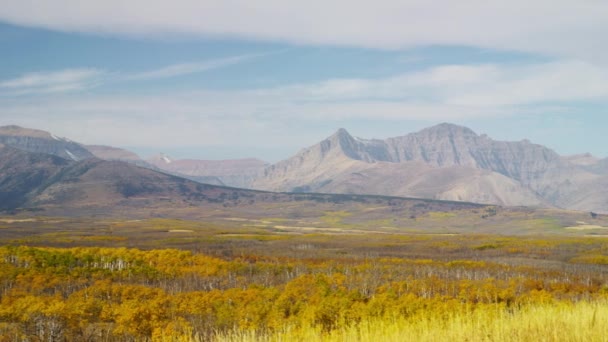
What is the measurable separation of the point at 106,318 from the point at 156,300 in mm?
12353

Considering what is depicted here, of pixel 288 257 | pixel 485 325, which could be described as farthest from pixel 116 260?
pixel 485 325

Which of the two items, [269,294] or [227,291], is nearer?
[269,294]

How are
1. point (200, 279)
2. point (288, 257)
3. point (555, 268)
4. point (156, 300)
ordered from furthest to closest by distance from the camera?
point (288, 257) → point (555, 268) → point (200, 279) → point (156, 300)

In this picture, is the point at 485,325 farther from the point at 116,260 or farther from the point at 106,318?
the point at 116,260

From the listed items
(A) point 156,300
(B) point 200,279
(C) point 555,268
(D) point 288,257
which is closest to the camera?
(A) point 156,300

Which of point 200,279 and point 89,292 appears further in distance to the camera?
point 200,279

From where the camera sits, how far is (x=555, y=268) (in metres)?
178

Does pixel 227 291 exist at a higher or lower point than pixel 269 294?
lower

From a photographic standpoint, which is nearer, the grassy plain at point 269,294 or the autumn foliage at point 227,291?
the grassy plain at point 269,294

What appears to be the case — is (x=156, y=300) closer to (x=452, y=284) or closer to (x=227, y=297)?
(x=227, y=297)

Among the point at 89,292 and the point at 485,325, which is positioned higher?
the point at 485,325

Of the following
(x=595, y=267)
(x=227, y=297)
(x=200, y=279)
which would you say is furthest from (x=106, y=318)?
(x=595, y=267)

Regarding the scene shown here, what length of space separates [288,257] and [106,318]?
109270mm

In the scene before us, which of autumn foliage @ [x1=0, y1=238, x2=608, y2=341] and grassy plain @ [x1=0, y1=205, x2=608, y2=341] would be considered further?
autumn foliage @ [x1=0, y1=238, x2=608, y2=341]
